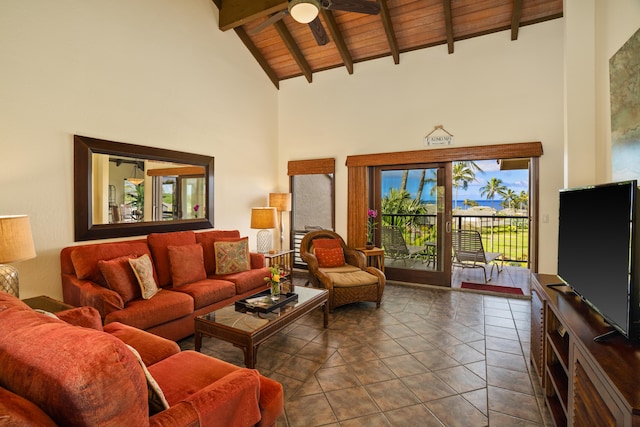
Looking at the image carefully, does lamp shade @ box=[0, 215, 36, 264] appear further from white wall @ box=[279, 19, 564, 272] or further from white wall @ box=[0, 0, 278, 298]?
white wall @ box=[279, 19, 564, 272]

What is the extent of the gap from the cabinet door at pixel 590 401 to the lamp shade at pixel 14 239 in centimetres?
328

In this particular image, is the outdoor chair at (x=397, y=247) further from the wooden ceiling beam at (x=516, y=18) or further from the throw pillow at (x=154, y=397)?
the throw pillow at (x=154, y=397)

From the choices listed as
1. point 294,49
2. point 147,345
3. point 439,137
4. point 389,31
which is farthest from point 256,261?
point 389,31

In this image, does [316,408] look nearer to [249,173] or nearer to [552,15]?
[249,173]

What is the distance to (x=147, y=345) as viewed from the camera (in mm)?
1883

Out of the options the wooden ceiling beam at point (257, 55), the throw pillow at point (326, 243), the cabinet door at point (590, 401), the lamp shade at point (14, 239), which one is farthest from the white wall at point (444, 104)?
the lamp shade at point (14, 239)

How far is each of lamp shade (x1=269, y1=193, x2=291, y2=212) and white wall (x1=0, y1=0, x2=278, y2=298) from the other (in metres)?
0.64

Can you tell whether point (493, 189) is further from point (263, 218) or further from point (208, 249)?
point (208, 249)

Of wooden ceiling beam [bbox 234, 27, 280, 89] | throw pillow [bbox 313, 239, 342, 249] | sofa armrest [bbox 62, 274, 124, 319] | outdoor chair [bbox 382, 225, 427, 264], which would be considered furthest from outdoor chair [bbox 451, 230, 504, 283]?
sofa armrest [bbox 62, 274, 124, 319]

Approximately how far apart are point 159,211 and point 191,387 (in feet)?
9.45

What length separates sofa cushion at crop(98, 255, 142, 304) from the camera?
271 cm

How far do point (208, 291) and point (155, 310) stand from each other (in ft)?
1.86

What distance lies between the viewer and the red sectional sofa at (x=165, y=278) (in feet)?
8.59

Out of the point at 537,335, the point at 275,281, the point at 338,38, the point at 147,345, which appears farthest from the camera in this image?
the point at 338,38
